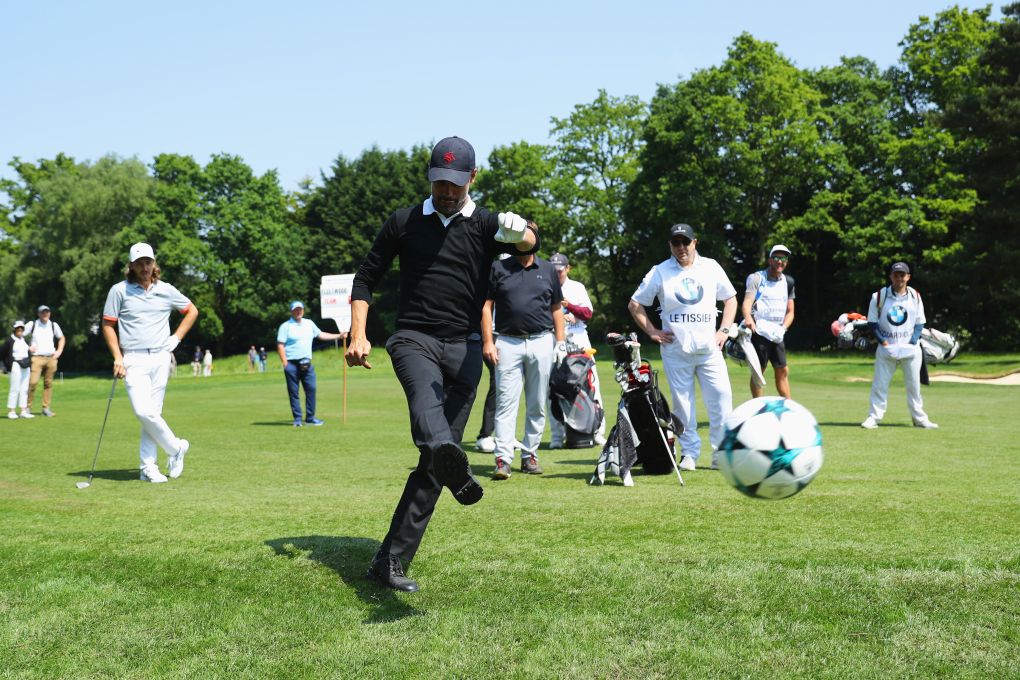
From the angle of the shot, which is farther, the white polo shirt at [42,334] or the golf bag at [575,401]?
the white polo shirt at [42,334]

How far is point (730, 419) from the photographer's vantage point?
530cm

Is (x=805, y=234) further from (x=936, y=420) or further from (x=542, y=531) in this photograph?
(x=542, y=531)

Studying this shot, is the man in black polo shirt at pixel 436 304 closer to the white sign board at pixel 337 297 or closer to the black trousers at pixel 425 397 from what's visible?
the black trousers at pixel 425 397

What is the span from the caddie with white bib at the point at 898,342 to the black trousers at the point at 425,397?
403 inches

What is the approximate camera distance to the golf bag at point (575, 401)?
40.2 ft

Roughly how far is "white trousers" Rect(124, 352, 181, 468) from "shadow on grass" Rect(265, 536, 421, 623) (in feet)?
13.4

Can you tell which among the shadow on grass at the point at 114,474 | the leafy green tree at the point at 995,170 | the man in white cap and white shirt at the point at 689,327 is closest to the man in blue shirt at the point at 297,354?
the shadow on grass at the point at 114,474

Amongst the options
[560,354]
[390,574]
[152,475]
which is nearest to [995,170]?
[560,354]

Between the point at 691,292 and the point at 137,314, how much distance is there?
5630 millimetres

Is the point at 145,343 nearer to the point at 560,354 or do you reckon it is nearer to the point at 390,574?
the point at 560,354

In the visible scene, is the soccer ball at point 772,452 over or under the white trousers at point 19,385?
over

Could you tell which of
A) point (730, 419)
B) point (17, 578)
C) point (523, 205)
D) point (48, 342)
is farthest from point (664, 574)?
point (523, 205)

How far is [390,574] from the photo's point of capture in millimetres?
5328

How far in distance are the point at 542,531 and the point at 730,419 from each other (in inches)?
72.7
